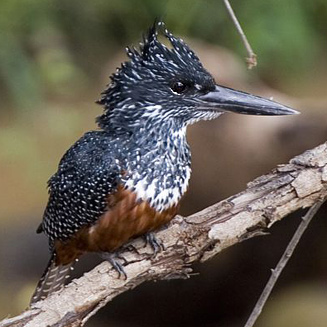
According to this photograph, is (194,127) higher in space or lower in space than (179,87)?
higher

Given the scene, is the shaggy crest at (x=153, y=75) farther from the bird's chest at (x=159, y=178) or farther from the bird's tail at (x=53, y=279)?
the bird's tail at (x=53, y=279)

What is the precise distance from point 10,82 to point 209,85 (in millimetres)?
3183

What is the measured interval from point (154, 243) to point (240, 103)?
1.73 feet

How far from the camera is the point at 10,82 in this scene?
20.6 feet

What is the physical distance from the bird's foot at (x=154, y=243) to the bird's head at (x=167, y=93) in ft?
1.21

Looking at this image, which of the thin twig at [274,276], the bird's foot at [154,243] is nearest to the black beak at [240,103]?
the thin twig at [274,276]

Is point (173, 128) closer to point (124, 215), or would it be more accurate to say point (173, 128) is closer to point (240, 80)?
point (124, 215)

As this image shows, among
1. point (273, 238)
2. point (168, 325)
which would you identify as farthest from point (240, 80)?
point (168, 325)

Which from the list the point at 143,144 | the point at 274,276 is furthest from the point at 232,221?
the point at 143,144

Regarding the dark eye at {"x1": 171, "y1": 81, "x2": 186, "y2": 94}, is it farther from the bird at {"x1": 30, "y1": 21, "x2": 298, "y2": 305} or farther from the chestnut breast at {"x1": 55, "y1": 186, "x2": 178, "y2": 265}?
the chestnut breast at {"x1": 55, "y1": 186, "x2": 178, "y2": 265}

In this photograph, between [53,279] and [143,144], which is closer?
[143,144]

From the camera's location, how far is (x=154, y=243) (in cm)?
321

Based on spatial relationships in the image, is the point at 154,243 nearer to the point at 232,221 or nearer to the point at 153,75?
the point at 232,221

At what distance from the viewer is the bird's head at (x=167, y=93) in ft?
10.8
